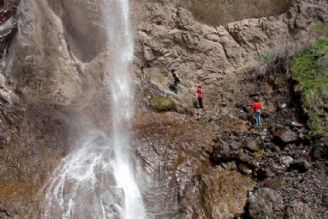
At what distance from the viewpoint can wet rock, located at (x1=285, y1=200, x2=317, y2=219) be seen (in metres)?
12.7

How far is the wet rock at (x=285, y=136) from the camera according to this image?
51.5 ft

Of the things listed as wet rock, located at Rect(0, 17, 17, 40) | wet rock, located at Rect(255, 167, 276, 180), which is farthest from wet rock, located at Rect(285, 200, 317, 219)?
wet rock, located at Rect(0, 17, 17, 40)

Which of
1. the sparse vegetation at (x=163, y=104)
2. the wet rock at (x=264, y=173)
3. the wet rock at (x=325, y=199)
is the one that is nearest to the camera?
the wet rock at (x=325, y=199)

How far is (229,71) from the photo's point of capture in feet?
66.6

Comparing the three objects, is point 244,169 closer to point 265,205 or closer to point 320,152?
point 265,205

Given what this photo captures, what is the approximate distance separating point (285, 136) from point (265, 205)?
3.35 m

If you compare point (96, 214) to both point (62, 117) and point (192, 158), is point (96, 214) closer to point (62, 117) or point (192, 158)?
point (192, 158)

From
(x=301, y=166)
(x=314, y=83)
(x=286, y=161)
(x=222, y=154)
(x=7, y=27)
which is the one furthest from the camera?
(x=7, y=27)

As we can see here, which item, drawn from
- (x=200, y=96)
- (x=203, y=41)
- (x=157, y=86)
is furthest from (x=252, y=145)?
(x=203, y=41)

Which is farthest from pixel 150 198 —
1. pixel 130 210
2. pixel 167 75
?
pixel 167 75

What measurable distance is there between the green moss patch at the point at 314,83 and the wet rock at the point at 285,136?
24.9 inches

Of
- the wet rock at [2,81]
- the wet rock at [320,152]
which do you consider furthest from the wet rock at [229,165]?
the wet rock at [2,81]

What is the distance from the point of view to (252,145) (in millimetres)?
15766

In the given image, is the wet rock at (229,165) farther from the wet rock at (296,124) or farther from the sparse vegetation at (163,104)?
the sparse vegetation at (163,104)
